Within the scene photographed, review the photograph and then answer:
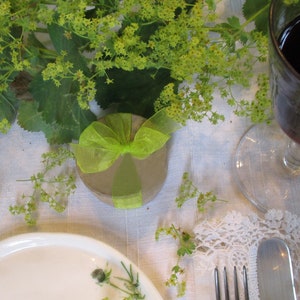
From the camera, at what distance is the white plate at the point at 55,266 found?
23.7 inches

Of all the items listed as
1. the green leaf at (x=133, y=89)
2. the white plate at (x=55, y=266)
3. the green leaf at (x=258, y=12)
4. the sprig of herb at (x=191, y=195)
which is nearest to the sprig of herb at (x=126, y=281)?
the white plate at (x=55, y=266)

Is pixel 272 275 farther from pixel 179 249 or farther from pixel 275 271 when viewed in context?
pixel 179 249

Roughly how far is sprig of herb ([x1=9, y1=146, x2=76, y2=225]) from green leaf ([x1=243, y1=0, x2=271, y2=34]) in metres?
0.30

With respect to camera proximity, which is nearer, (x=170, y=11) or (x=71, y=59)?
(x=170, y=11)

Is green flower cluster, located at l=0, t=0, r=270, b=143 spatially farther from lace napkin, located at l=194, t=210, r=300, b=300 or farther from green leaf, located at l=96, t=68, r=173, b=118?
lace napkin, located at l=194, t=210, r=300, b=300

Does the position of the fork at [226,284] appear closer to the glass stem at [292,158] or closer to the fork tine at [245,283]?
the fork tine at [245,283]

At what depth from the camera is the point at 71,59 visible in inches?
23.3

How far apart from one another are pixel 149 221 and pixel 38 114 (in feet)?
0.71

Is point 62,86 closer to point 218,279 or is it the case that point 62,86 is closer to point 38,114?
point 38,114

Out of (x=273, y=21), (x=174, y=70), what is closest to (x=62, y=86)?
(x=174, y=70)

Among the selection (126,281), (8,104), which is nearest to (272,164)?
(126,281)

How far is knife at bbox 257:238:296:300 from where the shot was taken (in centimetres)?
56

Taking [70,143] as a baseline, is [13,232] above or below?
below

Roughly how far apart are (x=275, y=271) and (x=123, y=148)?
0.25 meters
